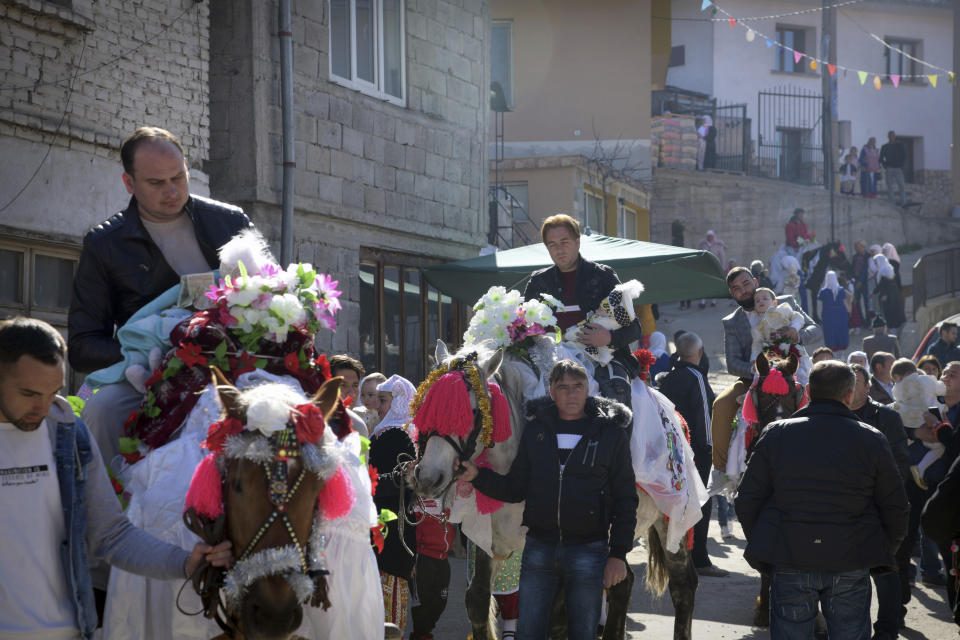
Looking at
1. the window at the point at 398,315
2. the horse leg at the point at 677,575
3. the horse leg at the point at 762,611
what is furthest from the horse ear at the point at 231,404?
the window at the point at 398,315

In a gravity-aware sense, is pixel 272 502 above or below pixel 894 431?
above

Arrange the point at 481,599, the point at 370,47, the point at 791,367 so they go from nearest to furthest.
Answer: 1. the point at 481,599
2. the point at 791,367
3. the point at 370,47

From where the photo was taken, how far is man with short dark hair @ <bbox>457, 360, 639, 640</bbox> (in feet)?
21.1

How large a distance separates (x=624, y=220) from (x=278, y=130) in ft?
52.1

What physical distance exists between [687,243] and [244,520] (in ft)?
100

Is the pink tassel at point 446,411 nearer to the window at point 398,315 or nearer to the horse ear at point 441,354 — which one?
the horse ear at point 441,354

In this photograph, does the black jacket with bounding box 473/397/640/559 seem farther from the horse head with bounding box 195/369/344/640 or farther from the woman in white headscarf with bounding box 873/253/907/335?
the woman in white headscarf with bounding box 873/253/907/335

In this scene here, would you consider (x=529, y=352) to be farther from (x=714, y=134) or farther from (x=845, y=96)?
(x=845, y=96)

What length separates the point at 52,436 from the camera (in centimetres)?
387

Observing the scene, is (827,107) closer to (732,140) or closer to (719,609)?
(732,140)

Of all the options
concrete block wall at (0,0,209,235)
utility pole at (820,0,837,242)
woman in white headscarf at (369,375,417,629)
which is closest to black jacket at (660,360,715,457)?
woman in white headscarf at (369,375,417,629)

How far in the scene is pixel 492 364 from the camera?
678 cm

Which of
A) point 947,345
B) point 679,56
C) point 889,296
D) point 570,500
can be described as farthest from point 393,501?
point 679,56

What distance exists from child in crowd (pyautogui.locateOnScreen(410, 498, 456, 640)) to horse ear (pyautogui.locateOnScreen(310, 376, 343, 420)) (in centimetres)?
364
